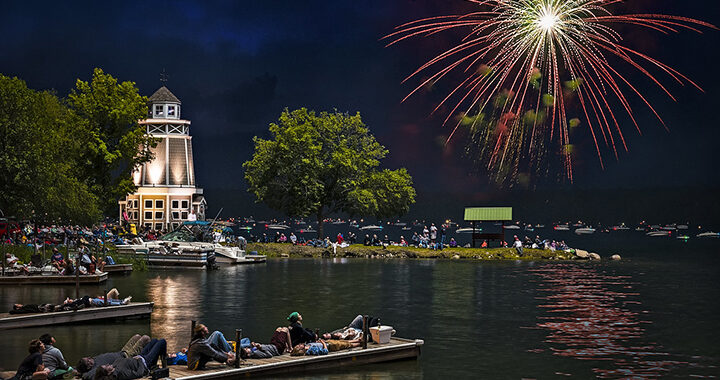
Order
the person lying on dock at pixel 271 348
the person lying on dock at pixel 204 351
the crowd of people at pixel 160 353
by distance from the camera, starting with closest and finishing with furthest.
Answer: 1. the crowd of people at pixel 160 353
2. the person lying on dock at pixel 204 351
3. the person lying on dock at pixel 271 348

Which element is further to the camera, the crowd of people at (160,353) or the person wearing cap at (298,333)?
the person wearing cap at (298,333)

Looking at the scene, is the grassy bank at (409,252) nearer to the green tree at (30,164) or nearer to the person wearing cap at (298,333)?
the green tree at (30,164)

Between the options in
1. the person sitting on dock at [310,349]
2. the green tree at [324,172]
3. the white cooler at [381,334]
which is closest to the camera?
the person sitting on dock at [310,349]

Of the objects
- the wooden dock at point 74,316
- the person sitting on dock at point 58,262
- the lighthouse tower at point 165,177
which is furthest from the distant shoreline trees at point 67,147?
the wooden dock at point 74,316

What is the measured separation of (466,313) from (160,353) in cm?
2089

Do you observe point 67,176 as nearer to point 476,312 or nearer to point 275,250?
point 275,250

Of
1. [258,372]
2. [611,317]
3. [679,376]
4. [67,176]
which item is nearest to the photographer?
[258,372]

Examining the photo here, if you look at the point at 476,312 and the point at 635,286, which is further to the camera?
the point at 635,286

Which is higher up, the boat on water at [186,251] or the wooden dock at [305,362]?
the boat on water at [186,251]

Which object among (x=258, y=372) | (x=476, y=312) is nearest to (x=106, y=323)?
(x=258, y=372)

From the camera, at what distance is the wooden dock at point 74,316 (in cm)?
2952

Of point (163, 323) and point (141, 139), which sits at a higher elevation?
point (141, 139)

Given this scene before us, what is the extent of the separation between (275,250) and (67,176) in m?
24.3

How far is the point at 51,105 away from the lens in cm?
7650
